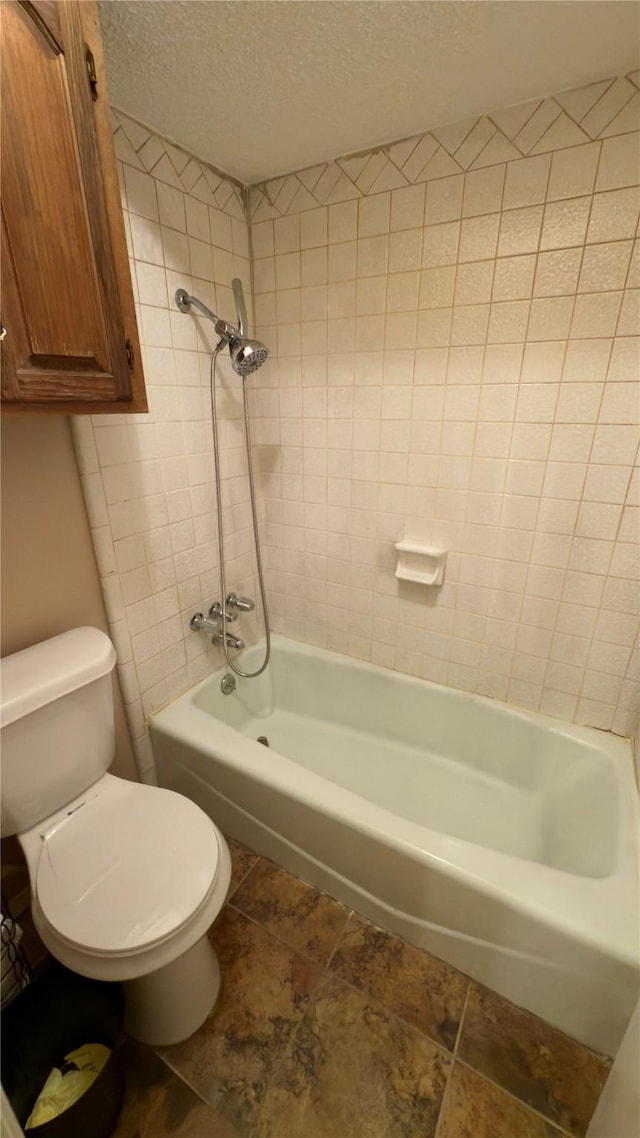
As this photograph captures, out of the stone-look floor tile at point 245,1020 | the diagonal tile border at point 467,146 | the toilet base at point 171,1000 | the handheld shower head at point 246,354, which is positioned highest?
the diagonal tile border at point 467,146

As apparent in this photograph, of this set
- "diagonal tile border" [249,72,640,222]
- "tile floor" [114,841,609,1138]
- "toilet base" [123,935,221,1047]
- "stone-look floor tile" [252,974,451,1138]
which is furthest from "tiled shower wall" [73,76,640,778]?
"stone-look floor tile" [252,974,451,1138]

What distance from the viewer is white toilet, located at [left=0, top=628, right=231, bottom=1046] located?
88 cm

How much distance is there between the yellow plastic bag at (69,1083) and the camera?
83 cm

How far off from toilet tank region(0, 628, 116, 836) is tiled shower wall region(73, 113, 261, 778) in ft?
0.84

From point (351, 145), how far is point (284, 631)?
176 centimetres

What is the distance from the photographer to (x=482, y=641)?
5.23 ft

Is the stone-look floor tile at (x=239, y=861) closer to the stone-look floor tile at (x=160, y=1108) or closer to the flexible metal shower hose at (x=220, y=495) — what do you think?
the stone-look floor tile at (x=160, y=1108)

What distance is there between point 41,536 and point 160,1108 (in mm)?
1341

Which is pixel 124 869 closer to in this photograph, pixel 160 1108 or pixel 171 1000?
pixel 171 1000

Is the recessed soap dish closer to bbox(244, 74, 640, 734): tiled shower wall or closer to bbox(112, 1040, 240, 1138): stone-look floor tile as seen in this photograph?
bbox(244, 74, 640, 734): tiled shower wall

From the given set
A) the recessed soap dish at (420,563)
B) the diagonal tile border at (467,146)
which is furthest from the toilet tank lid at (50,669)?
the diagonal tile border at (467,146)

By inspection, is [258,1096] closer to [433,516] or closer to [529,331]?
[433,516]

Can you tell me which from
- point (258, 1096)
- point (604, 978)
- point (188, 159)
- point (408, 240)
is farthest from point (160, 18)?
point (258, 1096)

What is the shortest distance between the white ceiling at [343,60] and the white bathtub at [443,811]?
1742 mm
